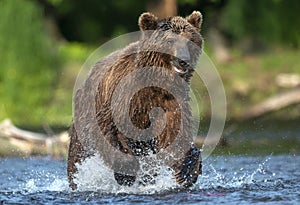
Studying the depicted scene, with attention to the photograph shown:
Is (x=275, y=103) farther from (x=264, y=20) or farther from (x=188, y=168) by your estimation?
(x=188, y=168)

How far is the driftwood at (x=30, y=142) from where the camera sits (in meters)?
14.9

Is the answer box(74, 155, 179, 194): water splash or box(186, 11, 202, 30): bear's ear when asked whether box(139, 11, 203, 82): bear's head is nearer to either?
box(186, 11, 202, 30): bear's ear

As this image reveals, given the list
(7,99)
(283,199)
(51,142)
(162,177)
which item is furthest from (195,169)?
(7,99)

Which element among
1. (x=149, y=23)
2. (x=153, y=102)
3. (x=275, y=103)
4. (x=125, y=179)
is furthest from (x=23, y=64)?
(x=153, y=102)

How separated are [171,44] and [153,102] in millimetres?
603

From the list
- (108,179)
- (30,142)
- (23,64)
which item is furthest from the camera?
(23,64)

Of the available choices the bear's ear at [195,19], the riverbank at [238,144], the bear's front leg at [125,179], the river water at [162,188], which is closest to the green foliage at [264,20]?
the riverbank at [238,144]

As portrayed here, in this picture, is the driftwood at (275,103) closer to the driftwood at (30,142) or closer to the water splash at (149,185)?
the driftwood at (30,142)

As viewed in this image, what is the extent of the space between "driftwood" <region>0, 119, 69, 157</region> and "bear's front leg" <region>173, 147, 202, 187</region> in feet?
16.3

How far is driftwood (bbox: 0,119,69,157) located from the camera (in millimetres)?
14883

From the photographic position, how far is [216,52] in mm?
29766

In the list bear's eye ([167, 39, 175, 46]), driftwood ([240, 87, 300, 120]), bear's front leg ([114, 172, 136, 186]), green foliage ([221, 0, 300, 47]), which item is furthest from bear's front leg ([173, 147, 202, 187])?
green foliage ([221, 0, 300, 47])

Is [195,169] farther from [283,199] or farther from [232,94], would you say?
[232,94]

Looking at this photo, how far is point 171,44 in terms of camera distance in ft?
32.4
